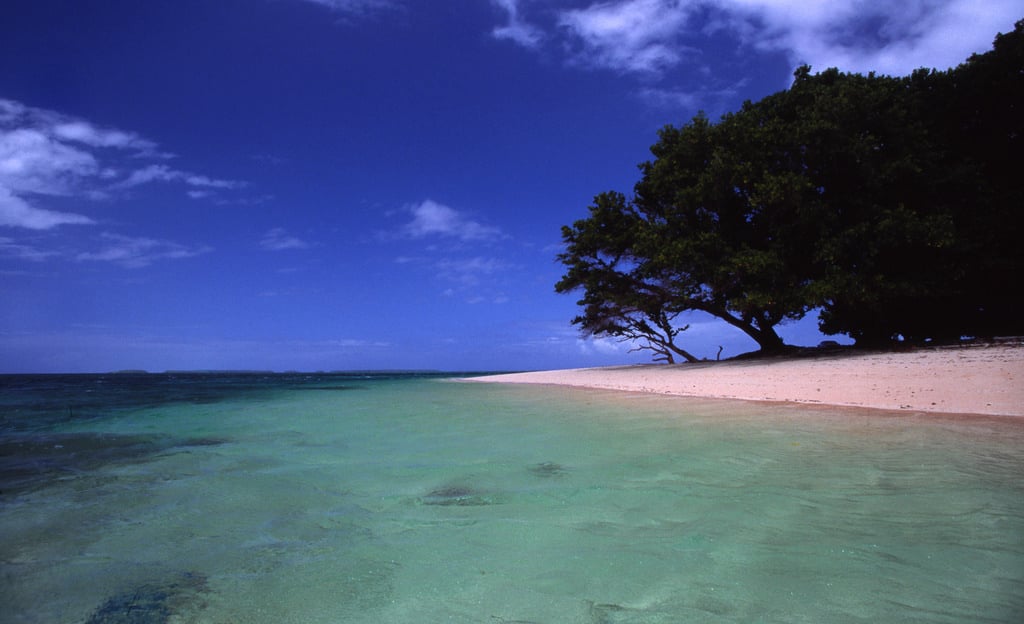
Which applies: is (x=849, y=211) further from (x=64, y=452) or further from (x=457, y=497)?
(x=64, y=452)

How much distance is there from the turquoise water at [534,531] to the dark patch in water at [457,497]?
0.08ft

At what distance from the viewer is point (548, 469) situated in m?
3.94

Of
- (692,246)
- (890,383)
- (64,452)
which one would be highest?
(692,246)

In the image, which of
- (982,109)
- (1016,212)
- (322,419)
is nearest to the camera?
(322,419)

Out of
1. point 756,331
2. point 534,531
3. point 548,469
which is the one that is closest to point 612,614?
A: point 534,531

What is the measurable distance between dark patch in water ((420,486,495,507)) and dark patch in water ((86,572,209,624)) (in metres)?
1.39

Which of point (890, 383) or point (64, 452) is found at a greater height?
point (890, 383)

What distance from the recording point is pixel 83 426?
315 inches

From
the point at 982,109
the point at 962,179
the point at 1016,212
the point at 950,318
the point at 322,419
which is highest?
the point at 982,109

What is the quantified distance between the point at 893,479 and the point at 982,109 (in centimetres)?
2198

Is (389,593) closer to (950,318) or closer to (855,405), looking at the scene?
(855,405)

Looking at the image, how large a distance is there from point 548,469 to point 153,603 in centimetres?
275

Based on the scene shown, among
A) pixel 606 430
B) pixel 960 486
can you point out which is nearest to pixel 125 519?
pixel 606 430

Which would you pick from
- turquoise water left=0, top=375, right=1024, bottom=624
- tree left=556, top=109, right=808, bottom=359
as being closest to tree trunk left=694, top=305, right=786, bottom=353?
tree left=556, top=109, right=808, bottom=359
